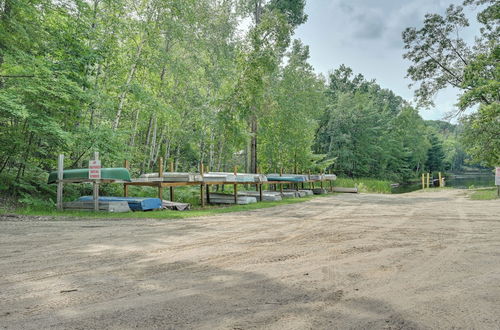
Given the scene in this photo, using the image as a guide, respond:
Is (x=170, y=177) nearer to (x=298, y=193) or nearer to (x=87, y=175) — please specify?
(x=87, y=175)

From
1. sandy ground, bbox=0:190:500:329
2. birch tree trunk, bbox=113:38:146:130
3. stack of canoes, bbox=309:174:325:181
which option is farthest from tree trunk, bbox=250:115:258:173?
sandy ground, bbox=0:190:500:329

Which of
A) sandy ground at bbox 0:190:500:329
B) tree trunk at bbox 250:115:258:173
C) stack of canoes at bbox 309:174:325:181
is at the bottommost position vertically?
sandy ground at bbox 0:190:500:329

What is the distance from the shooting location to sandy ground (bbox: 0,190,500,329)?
8.30 ft

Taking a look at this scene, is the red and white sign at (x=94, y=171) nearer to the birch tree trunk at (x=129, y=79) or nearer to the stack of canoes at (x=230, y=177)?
the birch tree trunk at (x=129, y=79)

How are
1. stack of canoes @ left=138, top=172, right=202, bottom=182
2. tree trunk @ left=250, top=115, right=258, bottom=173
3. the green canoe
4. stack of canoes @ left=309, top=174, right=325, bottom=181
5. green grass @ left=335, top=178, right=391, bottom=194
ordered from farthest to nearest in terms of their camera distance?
green grass @ left=335, top=178, right=391, bottom=194, stack of canoes @ left=309, top=174, right=325, bottom=181, tree trunk @ left=250, top=115, right=258, bottom=173, stack of canoes @ left=138, top=172, right=202, bottom=182, the green canoe

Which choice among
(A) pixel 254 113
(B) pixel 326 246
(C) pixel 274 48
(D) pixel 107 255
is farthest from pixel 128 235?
(C) pixel 274 48

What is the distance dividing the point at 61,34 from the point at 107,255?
9307 millimetres

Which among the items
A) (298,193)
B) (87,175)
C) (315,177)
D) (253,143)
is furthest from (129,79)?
(315,177)

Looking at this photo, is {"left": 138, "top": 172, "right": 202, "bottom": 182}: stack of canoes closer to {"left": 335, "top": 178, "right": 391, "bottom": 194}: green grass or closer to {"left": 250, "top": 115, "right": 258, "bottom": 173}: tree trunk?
{"left": 250, "top": 115, "right": 258, "bottom": 173}: tree trunk

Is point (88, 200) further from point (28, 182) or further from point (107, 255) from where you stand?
point (107, 255)

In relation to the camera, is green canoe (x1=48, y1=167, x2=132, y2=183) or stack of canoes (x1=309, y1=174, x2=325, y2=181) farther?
stack of canoes (x1=309, y1=174, x2=325, y2=181)

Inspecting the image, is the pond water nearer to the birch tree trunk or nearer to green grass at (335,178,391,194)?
green grass at (335,178,391,194)

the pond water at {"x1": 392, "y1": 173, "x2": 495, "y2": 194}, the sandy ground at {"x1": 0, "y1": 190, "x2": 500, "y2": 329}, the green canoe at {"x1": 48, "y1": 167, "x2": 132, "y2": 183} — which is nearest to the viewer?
the sandy ground at {"x1": 0, "y1": 190, "x2": 500, "y2": 329}

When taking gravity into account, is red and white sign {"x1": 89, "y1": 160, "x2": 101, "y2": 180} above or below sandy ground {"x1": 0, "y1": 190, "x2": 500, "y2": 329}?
above
